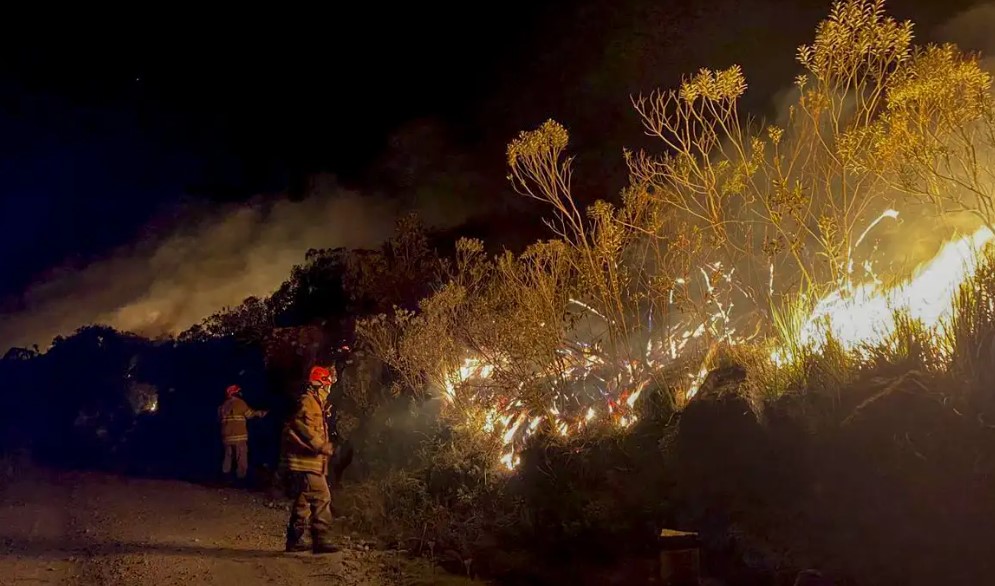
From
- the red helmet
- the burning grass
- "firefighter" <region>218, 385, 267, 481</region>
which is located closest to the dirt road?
the burning grass

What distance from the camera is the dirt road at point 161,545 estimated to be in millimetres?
7367

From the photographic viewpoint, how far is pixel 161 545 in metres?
8.48

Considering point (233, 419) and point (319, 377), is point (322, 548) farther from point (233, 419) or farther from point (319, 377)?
point (233, 419)

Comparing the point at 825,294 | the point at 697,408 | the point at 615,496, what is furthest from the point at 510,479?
the point at 825,294

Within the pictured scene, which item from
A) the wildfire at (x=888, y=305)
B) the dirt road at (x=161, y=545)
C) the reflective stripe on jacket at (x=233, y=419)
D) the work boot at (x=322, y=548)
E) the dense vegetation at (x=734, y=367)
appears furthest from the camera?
the reflective stripe on jacket at (x=233, y=419)

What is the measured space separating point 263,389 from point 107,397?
6025 mm

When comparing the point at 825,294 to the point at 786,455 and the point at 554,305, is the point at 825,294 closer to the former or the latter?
the point at 786,455

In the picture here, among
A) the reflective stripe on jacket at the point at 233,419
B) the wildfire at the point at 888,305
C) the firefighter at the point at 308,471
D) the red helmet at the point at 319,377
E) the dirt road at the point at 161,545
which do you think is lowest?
the dirt road at the point at 161,545

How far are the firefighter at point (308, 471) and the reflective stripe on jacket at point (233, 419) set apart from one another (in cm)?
550

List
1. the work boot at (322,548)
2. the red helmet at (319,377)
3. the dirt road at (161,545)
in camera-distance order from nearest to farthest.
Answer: the dirt road at (161,545) → the work boot at (322,548) → the red helmet at (319,377)

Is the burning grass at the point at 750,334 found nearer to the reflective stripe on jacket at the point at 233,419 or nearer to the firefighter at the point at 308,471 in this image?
the firefighter at the point at 308,471

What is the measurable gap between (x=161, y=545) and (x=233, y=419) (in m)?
5.09

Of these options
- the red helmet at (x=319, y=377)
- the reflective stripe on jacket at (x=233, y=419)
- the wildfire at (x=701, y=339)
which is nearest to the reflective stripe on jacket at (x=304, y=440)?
the red helmet at (x=319, y=377)

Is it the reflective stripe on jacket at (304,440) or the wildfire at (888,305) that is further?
the reflective stripe on jacket at (304,440)
